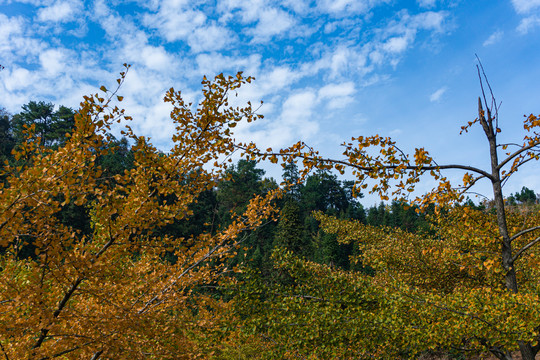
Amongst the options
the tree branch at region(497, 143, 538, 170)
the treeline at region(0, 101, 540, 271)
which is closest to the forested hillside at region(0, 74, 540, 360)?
the tree branch at region(497, 143, 538, 170)

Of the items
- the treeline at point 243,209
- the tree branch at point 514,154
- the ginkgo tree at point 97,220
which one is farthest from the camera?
the treeline at point 243,209

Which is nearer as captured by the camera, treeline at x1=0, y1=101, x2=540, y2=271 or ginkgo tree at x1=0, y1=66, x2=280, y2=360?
ginkgo tree at x1=0, y1=66, x2=280, y2=360

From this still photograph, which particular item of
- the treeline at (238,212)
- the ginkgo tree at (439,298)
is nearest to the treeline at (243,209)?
the treeline at (238,212)

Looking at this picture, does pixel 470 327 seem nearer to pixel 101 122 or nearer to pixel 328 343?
pixel 328 343

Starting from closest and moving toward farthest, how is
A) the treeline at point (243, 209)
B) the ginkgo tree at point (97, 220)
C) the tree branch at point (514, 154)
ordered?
the ginkgo tree at point (97, 220), the tree branch at point (514, 154), the treeline at point (243, 209)

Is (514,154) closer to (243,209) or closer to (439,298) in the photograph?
(439,298)

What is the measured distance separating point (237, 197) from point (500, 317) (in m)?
47.0

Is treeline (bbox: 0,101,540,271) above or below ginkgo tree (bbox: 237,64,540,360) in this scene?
above

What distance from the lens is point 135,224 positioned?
3.02 metres

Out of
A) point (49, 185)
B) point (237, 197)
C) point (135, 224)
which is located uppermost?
point (237, 197)

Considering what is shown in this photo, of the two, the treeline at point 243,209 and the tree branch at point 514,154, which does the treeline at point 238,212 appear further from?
the tree branch at point 514,154

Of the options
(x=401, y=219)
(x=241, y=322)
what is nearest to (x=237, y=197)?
(x=401, y=219)

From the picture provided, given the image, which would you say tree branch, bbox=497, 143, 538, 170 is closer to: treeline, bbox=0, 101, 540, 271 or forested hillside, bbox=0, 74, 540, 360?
forested hillside, bbox=0, 74, 540, 360

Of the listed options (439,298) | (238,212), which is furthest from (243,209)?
(439,298)
